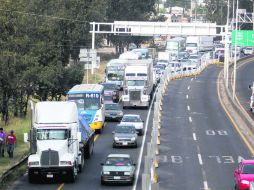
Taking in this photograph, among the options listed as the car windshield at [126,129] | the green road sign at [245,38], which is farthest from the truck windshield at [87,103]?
the green road sign at [245,38]

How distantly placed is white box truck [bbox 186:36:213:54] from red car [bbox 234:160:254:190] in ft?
412

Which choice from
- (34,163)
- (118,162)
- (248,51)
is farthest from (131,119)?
(248,51)

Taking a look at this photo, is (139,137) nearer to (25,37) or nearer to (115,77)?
(25,37)

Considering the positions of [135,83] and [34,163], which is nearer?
[34,163]

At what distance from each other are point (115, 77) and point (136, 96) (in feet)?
37.8

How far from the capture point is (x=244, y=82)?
107375 millimetres

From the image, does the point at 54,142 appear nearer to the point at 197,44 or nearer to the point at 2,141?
the point at 2,141

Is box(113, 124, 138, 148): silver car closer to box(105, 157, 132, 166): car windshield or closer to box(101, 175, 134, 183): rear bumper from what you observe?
box(105, 157, 132, 166): car windshield

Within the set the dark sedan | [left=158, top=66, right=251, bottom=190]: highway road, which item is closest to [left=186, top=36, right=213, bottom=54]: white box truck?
[left=158, top=66, right=251, bottom=190]: highway road

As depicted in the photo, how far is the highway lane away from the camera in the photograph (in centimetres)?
8456

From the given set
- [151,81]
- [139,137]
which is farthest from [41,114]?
[151,81]

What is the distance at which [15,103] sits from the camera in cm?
6881

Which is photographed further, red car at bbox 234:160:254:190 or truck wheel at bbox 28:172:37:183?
truck wheel at bbox 28:172:37:183

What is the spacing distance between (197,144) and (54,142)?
16735 millimetres
